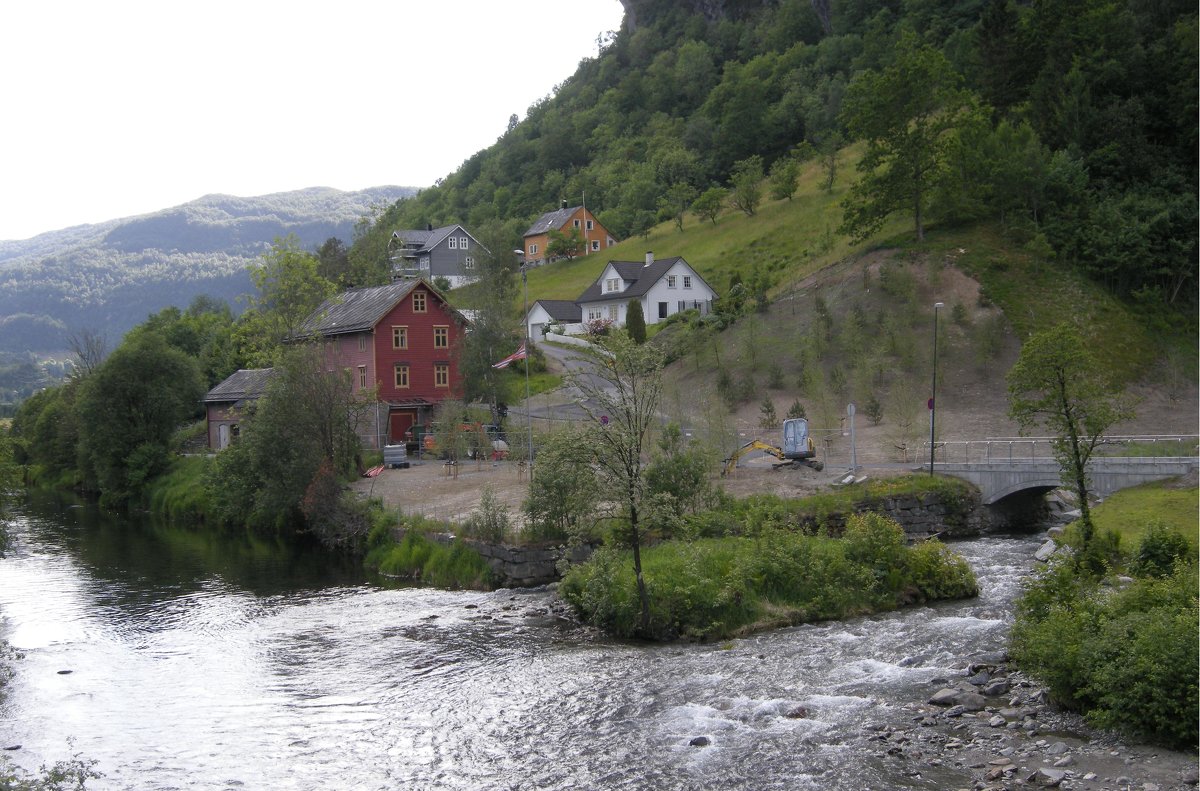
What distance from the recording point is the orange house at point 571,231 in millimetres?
115188

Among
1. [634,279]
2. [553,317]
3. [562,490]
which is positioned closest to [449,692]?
[562,490]

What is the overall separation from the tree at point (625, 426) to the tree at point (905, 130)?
160 feet

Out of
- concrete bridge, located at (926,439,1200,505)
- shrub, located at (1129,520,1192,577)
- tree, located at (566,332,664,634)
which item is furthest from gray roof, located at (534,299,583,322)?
shrub, located at (1129,520,1192,577)

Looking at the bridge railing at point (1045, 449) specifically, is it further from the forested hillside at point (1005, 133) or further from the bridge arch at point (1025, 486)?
the forested hillside at point (1005, 133)

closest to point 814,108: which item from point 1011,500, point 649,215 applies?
point 649,215

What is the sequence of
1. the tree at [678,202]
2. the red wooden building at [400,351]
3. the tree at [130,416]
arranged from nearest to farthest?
the tree at [130,416], the red wooden building at [400,351], the tree at [678,202]

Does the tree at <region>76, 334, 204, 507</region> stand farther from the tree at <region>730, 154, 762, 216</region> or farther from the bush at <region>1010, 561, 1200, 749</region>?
the tree at <region>730, 154, 762, 216</region>

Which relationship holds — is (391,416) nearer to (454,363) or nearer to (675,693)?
(454,363)

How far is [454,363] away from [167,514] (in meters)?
18.7

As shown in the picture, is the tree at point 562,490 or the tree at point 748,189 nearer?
the tree at point 562,490

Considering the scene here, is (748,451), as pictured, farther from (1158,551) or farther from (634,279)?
(634,279)

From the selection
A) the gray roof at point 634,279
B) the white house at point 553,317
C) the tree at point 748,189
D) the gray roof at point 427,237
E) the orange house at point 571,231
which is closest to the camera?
the gray roof at point 634,279

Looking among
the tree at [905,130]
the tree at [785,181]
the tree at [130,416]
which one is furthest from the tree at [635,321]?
the tree at [130,416]

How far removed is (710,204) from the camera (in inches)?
3917
